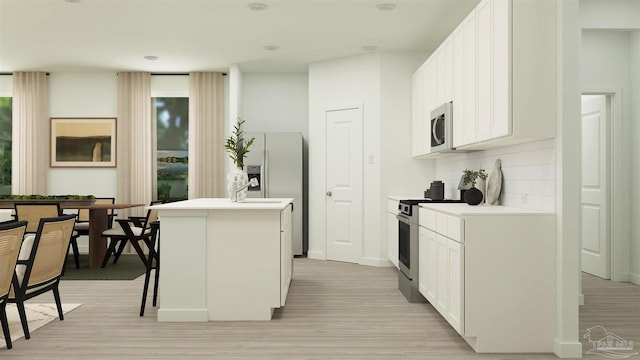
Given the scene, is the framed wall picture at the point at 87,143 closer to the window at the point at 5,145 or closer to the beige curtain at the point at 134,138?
the beige curtain at the point at 134,138

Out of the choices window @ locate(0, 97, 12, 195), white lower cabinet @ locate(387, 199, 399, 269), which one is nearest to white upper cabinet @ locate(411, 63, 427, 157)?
white lower cabinet @ locate(387, 199, 399, 269)

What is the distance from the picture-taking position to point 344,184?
23.4ft

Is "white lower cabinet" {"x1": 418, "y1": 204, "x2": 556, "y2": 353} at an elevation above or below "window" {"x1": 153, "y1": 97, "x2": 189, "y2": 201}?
below

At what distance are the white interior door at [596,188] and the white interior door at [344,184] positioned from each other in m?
2.80

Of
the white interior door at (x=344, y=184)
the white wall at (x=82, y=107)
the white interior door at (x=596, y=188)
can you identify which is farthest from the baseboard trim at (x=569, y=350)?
the white wall at (x=82, y=107)

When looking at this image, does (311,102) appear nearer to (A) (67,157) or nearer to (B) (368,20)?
(B) (368,20)

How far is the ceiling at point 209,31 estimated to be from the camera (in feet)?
16.8

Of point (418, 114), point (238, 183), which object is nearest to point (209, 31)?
point (238, 183)

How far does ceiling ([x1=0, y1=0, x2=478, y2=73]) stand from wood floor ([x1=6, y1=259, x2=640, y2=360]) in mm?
2873

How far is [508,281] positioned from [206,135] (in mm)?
5844

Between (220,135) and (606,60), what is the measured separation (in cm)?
542

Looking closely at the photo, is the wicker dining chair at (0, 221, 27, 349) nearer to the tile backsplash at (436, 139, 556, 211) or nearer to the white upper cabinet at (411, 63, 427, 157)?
the tile backsplash at (436, 139, 556, 211)

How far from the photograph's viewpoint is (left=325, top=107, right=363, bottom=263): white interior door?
22.9 feet

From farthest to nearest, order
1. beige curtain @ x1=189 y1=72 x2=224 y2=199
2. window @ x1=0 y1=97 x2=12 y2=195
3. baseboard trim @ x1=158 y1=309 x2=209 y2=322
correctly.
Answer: window @ x1=0 y1=97 x2=12 y2=195, beige curtain @ x1=189 y1=72 x2=224 y2=199, baseboard trim @ x1=158 y1=309 x2=209 y2=322
